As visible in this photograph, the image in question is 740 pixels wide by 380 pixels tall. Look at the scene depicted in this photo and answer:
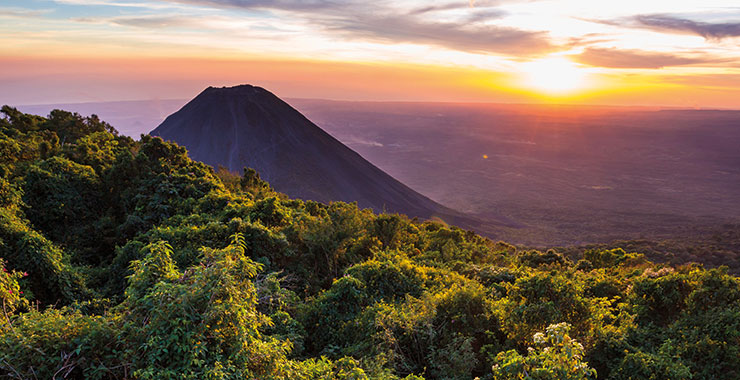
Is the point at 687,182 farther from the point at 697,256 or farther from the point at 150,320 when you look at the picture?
the point at 150,320

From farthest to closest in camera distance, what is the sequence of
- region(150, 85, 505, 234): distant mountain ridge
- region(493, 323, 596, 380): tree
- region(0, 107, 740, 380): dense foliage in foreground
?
region(150, 85, 505, 234): distant mountain ridge, region(0, 107, 740, 380): dense foliage in foreground, region(493, 323, 596, 380): tree

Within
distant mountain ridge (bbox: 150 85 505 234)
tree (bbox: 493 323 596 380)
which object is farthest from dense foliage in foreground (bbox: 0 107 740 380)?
distant mountain ridge (bbox: 150 85 505 234)

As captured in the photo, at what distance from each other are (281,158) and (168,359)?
301 ft

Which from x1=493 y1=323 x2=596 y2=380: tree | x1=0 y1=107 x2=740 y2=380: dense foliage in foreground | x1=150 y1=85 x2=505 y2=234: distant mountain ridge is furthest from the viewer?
x1=150 y1=85 x2=505 y2=234: distant mountain ridge

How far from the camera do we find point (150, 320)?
5.39m

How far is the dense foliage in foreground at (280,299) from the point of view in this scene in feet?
17.5

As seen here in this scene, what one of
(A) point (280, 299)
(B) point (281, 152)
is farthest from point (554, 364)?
(B) point (281, 152)

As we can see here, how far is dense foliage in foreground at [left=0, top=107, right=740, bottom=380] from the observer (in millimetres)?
5348

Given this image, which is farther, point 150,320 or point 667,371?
A: point 667,371

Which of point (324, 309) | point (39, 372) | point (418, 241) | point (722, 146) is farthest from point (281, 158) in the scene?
point (722, 146)

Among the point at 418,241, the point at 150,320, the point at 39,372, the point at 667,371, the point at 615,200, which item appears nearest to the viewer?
the point at 39,372

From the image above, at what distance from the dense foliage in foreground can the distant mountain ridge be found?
59967 millimetres

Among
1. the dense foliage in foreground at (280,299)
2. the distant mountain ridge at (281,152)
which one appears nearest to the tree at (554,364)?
the dense foliage in foreground at (280,299)

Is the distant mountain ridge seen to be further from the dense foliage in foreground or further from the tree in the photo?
the tree
